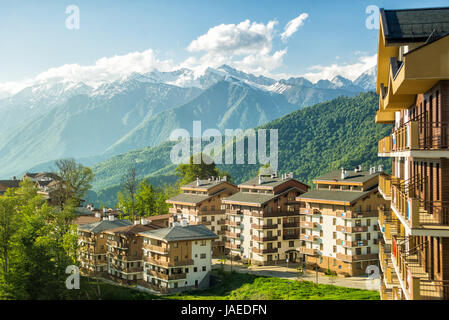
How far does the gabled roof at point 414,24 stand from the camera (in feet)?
45.2

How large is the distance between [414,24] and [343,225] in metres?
39.3

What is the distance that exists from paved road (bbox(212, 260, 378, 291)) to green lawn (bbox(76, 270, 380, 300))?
1916mm

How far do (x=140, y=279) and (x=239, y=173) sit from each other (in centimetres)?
10026

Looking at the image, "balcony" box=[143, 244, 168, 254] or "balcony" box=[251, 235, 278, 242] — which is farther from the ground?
"balcony" box=[143, 244, 168, 254]

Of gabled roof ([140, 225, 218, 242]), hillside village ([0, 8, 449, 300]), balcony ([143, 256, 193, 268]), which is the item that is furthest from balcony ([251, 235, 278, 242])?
balcony ([143, 256, 193, 268])

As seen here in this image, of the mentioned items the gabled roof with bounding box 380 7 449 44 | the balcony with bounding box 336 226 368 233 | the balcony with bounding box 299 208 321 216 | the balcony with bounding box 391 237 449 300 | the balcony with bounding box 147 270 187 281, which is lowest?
the balcony with bounding box 147 270 187 281

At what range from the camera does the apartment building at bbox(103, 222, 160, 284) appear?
52.1 meters

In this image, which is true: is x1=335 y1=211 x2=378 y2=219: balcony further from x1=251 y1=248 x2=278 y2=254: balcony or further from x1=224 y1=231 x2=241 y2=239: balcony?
x1=224 y1=231 x2=241 y2=239: balcony

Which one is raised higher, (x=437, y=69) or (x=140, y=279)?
(x=437, y=69)

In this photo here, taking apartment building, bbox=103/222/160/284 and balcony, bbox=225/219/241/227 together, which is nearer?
apartment building, bbox=103/222/160/284

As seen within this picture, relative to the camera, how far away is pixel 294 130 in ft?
539

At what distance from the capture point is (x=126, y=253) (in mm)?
52219
